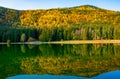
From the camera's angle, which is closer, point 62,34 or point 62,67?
point 62,67

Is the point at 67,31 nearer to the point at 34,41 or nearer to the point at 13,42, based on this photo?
the point at 34,41

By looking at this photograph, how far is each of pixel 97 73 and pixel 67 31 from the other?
152307mm

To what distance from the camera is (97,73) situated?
153ft

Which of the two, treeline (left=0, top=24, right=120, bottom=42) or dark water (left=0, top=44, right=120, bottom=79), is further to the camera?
treeline (left=0, top=24, right=120, bottom=42)

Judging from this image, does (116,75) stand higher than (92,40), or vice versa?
(116,75)

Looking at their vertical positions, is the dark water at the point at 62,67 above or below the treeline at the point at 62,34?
above

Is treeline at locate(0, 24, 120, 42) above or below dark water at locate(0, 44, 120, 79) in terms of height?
below

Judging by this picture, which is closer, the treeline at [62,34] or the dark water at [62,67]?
the dark water at [62,67]

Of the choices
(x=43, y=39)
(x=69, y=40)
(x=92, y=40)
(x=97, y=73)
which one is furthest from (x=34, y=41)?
(x=97, y=73)

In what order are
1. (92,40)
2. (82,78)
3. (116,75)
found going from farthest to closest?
(92,40)
(116,75)
(82,78)

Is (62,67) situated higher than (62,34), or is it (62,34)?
(62,67)

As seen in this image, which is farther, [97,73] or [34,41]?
[34,41]

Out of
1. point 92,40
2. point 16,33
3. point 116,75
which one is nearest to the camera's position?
point 116,75

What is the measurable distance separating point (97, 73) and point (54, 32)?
15004 cm
